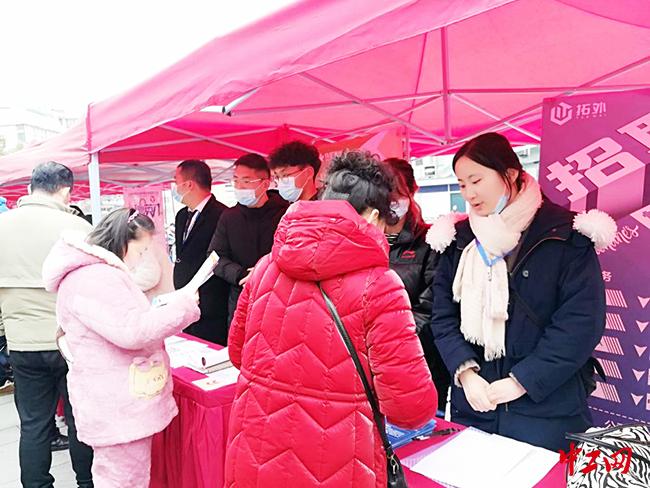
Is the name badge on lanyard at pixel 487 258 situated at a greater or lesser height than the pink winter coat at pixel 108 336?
greater

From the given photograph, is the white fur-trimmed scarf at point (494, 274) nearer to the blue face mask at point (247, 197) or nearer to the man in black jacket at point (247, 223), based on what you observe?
the man in black jacket at point (247, 223)

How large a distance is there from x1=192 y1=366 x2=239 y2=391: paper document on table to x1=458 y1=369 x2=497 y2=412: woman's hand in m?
0.88

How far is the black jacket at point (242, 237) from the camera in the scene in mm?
2807

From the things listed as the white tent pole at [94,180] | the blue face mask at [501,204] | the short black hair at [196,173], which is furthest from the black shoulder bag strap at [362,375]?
the short black hair at [196,173]

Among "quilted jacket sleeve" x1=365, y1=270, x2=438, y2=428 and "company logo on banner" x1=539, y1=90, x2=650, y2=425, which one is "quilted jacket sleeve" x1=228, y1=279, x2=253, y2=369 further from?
"company logo on banner" x1=539, y1=90, x2=650, y2=425

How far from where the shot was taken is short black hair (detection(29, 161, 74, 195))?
8.20ft

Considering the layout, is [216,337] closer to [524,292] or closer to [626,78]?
[524,292]

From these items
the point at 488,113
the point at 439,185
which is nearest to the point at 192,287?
the point at 488,113

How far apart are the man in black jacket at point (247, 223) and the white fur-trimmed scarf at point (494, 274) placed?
1472 millimetres

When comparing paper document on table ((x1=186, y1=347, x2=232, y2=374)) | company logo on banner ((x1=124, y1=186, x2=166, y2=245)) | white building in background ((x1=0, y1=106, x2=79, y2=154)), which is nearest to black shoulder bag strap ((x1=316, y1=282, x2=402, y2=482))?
paper document on table ((x1=186, y1=347, x2=232, y2=374))

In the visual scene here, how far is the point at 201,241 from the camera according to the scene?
125 inches

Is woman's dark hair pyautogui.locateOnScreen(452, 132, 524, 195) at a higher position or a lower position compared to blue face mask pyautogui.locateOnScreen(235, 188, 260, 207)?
higher

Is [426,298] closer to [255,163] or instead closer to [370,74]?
[255,163]

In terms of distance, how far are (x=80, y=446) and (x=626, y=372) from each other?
2.51 meters
